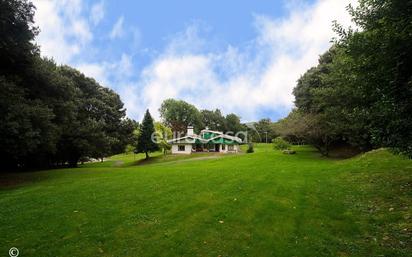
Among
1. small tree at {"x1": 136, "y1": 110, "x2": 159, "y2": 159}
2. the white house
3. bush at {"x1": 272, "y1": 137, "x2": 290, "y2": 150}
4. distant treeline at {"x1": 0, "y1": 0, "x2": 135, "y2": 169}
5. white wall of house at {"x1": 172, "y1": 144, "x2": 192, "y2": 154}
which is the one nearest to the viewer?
distant treeline at {"x1": 0, "y1": 0, "x2": 135, "y2": 169}

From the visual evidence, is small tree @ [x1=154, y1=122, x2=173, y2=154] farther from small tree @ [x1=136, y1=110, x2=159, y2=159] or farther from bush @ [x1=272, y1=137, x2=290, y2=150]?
bush @ [x1=272, y1=137, x2=290, y2=150]

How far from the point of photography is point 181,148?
171 ft

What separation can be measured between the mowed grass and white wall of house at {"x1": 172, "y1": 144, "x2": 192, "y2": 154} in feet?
126

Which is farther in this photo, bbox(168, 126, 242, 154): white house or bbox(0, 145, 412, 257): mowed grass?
bbox(168, 126, 242, 154): white house

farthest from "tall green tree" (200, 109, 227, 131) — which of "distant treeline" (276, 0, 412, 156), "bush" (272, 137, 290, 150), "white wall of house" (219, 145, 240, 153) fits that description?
"distant treeline" (276, 0, 412, 156)

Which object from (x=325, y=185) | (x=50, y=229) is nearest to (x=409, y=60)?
(x=325, y=185)

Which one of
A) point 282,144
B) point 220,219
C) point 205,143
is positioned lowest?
point 220,219

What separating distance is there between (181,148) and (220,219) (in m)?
44.4

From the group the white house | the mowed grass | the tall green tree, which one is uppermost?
the tall green tree

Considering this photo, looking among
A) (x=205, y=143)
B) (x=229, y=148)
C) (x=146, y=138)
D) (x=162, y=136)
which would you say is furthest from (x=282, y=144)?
(x=162, y=136)

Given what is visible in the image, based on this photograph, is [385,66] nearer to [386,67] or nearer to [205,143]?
[386,67]

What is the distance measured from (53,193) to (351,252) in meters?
11.5

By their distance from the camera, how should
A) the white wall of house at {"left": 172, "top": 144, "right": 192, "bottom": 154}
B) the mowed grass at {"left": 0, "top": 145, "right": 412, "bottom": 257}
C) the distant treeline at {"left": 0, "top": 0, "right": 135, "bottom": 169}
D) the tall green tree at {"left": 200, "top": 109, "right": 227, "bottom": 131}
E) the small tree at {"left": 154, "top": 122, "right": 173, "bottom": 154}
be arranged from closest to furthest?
the mowed grass at {"left": 0, "top": 145, "right": 412, "bottom": 257} → the distant treeline at {"left": 0, "top": 0, "right": 135, "bottom": 169} → the small tree at {"left": 154, "top": 122, "right": 173, "bottom": 154} → the white wall of house at {"left": 172, "top": 144, "right": 192, "bottom": 154} → the tall green tree at {"left": 200, "top": 109, "right": 227, "bottom": 131}

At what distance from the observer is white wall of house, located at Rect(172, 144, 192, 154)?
5119 centimetres
